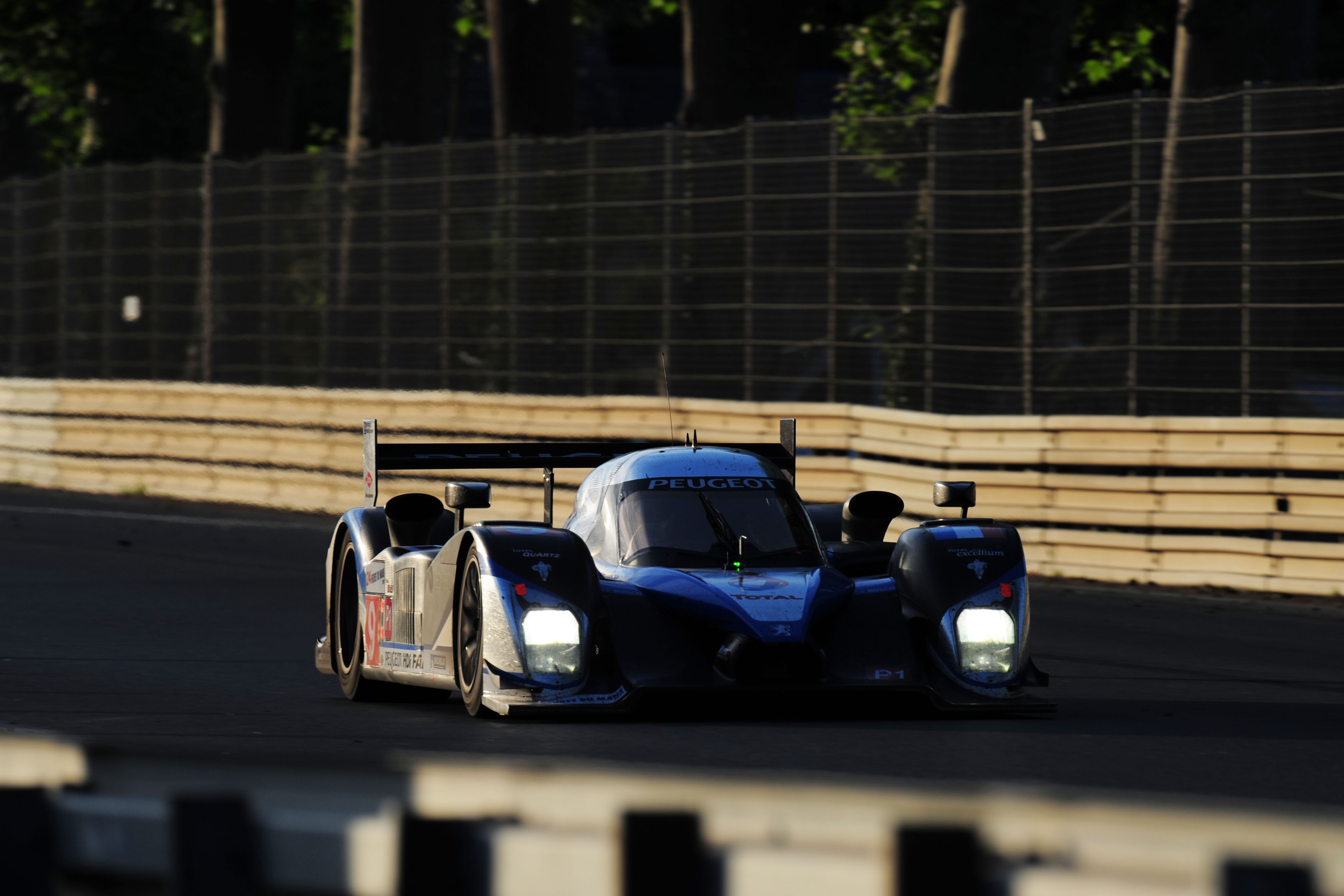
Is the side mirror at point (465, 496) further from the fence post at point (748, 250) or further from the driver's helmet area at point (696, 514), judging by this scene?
the fence post at point (748, 250)

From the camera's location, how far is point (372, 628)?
10.3 m

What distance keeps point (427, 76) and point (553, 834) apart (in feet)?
77.3

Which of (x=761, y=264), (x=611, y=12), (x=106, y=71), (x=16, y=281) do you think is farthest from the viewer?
(x=611, y=12)

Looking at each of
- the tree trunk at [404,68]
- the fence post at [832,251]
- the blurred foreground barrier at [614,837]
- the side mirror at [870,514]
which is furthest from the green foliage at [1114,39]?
the blurred foreground barrier at [614,837]

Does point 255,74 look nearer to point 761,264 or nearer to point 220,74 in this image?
point 220,74

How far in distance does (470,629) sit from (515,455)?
158 centimetres

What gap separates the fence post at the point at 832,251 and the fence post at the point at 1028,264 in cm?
198

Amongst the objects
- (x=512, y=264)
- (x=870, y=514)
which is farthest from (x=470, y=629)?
(x=512, y=264)

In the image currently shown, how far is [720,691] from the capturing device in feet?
29.1

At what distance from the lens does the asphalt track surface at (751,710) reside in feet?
26.2

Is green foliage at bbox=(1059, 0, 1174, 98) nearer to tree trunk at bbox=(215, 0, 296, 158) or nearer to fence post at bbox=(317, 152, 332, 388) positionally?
fence post at bbox=(317, 152, 332, 388)

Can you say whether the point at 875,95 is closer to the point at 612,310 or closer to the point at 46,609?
the point at 612,310

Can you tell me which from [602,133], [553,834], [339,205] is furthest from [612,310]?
[553,834]

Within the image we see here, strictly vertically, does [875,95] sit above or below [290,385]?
above
